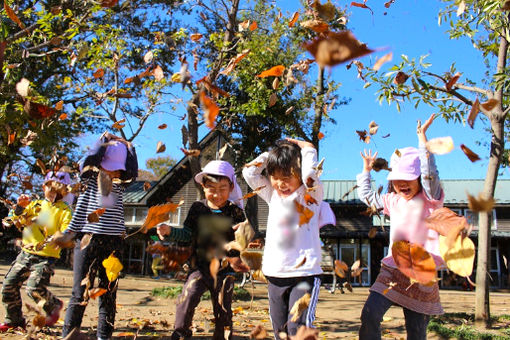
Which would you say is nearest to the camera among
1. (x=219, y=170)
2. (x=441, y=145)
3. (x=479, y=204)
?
(x=479, y=204)

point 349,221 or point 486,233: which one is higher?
point 349,221

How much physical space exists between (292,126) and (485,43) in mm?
5150

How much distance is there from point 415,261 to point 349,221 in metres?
17.5

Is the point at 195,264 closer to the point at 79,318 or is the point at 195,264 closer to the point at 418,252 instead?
the point at 79,318

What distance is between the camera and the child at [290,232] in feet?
7.75

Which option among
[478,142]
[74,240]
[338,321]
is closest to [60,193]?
[74,240]

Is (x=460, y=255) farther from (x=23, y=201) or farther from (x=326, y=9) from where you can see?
(x=23, y=201)

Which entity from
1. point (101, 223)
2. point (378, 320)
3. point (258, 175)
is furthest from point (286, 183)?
point (101, 223)

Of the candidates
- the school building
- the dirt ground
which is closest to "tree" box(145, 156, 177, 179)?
the school building

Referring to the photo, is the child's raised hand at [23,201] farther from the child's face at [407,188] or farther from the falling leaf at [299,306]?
the child's face at [407,188]

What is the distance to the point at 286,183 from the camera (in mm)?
2629

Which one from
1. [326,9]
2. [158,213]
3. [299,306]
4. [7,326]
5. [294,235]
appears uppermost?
[326,9]

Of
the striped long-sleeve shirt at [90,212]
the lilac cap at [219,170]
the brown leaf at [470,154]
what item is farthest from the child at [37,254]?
the brown leaf at [470,154]

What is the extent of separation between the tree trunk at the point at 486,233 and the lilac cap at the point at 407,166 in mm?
3035
